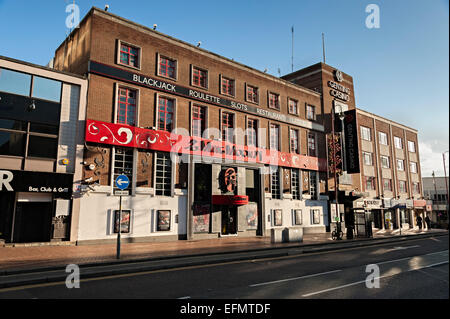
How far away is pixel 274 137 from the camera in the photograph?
3056 centimetres

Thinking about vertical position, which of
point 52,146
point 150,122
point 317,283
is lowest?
point 317,283

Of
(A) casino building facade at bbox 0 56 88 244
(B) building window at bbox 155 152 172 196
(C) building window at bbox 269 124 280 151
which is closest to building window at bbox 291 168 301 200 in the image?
(C) building window at bbox 269 124 280 151

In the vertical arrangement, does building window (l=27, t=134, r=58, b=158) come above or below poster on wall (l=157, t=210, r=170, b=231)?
above

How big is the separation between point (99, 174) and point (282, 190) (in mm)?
17173

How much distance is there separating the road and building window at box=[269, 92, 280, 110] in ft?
68.9

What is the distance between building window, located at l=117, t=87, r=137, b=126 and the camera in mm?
21141

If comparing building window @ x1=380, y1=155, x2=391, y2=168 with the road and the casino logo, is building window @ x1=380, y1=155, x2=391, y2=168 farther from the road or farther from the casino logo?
the road

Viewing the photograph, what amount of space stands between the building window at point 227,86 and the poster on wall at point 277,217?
11.7 metres

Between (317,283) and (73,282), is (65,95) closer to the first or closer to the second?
(73,282)

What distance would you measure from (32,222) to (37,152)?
3965 millimetres

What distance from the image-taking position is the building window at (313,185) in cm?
3291

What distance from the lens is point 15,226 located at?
16750mm

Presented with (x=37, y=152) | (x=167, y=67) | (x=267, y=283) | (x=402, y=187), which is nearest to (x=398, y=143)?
(x=402, y=187)
